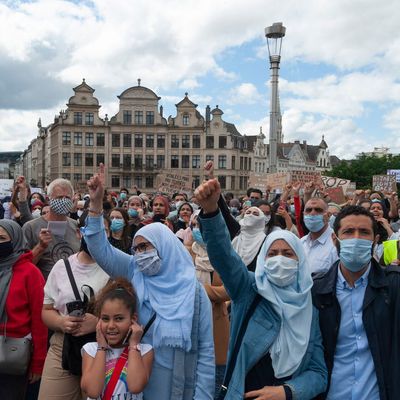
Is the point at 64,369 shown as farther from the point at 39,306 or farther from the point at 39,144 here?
the point at 39,144

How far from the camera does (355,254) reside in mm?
2852

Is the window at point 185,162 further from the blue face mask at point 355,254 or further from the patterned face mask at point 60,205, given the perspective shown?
the blue face mask at point 355,254

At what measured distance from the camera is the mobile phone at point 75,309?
317 cm

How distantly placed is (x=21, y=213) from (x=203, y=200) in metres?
4.34

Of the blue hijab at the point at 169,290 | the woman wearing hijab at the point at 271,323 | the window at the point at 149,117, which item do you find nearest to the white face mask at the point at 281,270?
the woman wearing hijab at the point at 271,323

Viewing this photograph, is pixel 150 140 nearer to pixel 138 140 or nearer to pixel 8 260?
pixel 138 140

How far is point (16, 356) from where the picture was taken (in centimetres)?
369

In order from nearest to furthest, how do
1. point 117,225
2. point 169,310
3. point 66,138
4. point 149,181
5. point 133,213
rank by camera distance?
point 169,310 < point 117,225 < point 133,213 < point 66,138 < point 149,181

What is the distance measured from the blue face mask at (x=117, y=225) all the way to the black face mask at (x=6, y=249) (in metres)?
1.61

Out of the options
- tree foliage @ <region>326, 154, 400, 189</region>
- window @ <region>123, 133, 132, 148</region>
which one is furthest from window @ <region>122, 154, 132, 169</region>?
tree foliage @ <region>326, 154, 400, 189</region>

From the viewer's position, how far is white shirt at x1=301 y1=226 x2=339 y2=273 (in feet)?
15.0

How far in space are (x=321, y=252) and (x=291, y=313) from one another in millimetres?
2229

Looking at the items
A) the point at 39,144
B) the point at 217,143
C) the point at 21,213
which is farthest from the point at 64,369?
the point at 39,144

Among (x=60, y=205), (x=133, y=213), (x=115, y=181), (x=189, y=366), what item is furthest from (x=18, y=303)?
(x=115, y=181)
